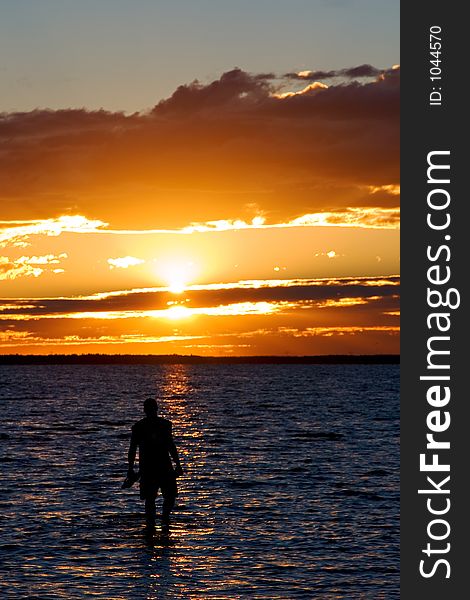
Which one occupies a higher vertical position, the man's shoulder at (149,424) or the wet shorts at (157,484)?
the man's shoulder at (149,424)

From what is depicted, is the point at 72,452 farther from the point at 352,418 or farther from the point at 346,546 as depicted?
the point at 352,418

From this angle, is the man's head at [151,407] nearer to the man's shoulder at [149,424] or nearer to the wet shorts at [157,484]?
the man's shoulder at [149,424]

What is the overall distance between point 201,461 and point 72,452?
253 inches

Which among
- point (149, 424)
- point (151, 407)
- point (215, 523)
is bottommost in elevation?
point (215, 523)

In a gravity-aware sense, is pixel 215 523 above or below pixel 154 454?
below

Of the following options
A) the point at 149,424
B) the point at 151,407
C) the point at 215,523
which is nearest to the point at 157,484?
the point at 149,424

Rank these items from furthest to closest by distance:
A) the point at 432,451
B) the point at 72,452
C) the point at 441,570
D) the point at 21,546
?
the point at 72,452, the point at 21,546, the point at 432,451, the point at 441,570

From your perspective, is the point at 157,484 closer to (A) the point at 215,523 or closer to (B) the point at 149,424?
(B) the point at 149,424

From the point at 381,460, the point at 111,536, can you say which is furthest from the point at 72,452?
the point at 111,536

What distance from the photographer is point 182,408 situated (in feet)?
299

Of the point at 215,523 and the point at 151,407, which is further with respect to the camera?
the point at 215,523

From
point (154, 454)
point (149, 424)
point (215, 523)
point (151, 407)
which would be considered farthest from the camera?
point (215, 523)

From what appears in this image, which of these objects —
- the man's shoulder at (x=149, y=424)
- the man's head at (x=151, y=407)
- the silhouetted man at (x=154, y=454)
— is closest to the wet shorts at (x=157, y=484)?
the silhouetted man at (x=154, y=454)

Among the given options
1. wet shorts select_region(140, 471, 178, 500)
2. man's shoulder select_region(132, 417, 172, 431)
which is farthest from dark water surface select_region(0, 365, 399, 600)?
man's shoulder select_region(132, 417, 172, 431)
